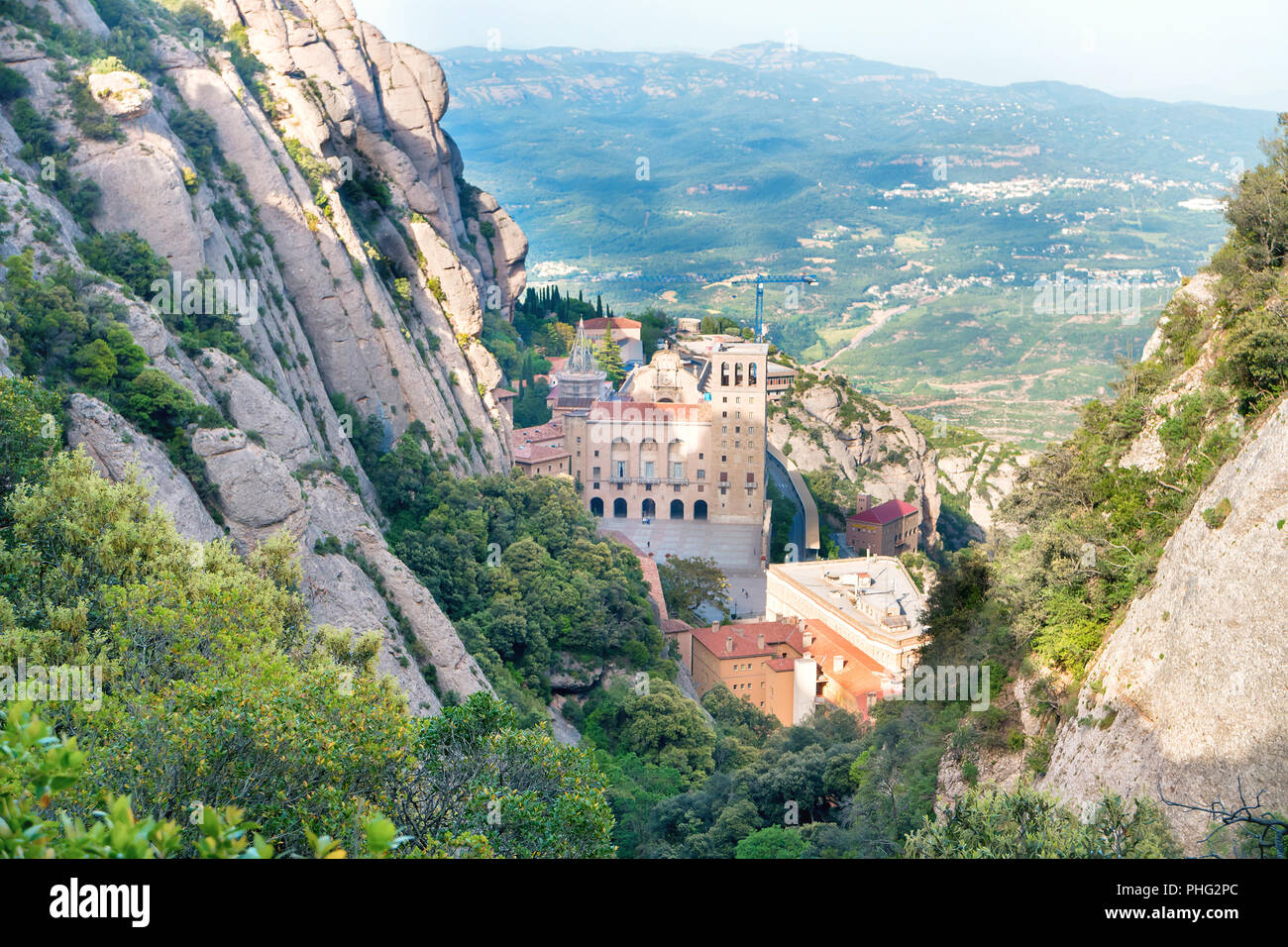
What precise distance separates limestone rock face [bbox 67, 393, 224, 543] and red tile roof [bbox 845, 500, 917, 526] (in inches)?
2639

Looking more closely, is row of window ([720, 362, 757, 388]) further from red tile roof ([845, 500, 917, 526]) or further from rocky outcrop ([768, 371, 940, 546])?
rocky outcrop ([768, 371, 940, 546])

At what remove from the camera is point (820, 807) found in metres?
31.1

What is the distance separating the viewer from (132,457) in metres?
22.3

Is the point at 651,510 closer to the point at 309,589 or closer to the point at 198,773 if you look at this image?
the point at 309,589

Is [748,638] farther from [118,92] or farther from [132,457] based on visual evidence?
[132,457]

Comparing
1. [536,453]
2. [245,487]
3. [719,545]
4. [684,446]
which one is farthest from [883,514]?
[245,487]

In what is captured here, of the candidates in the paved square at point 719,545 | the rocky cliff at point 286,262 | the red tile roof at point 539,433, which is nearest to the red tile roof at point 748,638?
the paved square at point 719,545

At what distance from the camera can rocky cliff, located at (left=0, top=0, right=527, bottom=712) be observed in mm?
26078

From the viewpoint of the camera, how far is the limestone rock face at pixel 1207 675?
16.2m

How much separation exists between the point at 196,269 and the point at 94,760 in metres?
22.9
